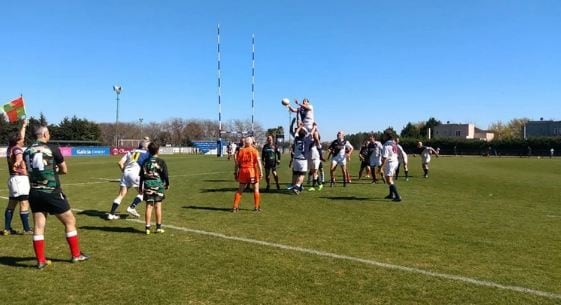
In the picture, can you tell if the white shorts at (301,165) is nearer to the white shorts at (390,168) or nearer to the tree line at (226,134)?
the white shorts at (390,168)

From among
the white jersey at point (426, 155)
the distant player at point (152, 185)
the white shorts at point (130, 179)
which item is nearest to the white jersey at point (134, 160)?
the white shorts at point (130, 179)

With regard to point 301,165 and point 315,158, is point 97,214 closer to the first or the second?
point 301,165

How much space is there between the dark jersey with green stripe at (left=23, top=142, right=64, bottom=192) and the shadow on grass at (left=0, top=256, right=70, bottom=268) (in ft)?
3.77

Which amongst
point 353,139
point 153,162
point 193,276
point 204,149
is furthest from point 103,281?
point 353,139

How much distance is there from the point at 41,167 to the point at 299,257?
385cm

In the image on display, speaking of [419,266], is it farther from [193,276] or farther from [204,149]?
[204,149]

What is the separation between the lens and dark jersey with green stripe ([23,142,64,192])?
21.1ft

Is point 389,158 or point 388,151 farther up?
point 388,151

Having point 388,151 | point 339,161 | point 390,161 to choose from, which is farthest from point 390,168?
point 339,161

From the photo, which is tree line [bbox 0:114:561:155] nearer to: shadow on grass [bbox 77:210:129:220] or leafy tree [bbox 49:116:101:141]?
leafy tree [bbox 49:116:101:141]

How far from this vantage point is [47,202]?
21.2 feet

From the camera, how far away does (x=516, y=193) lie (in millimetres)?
16719

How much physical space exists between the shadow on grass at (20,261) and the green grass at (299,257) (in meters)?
0.03

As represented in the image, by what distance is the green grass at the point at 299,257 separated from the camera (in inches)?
214
